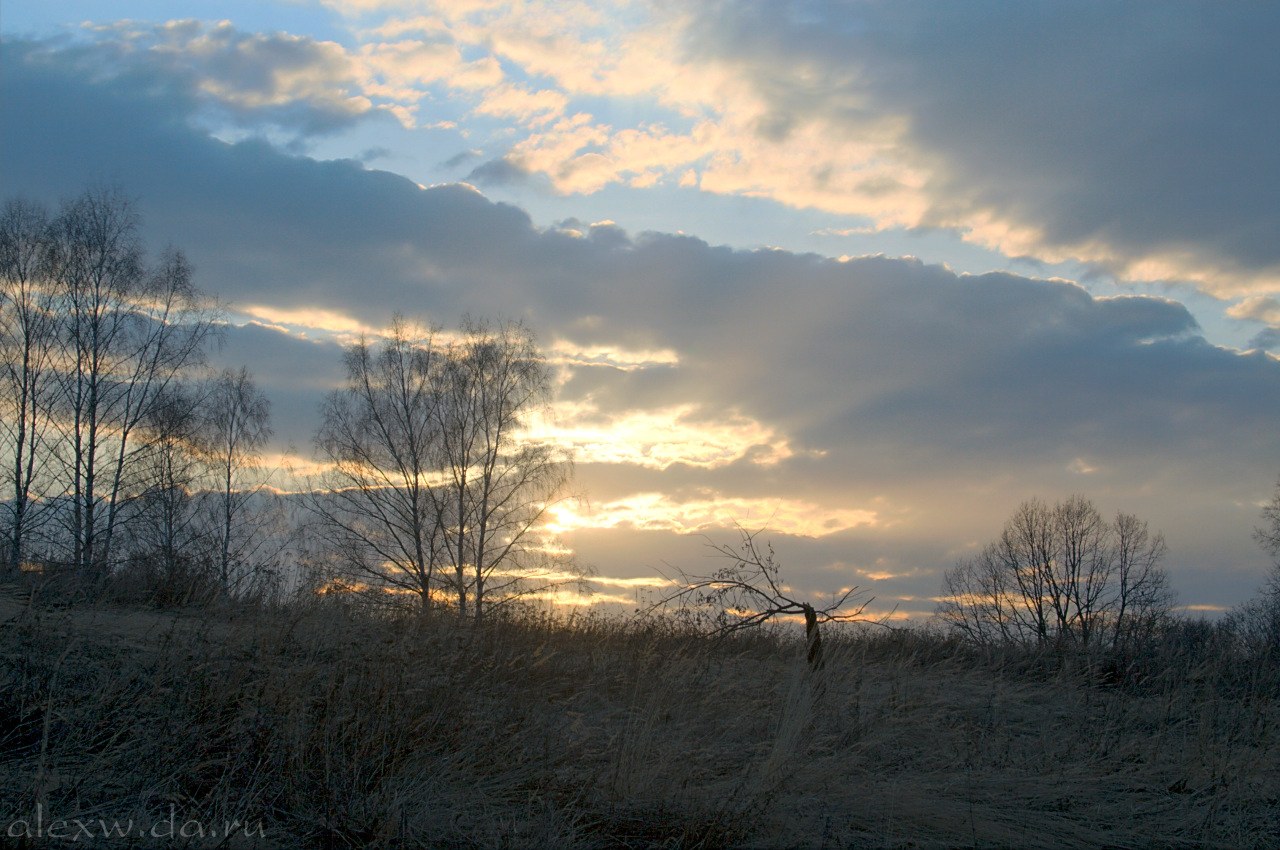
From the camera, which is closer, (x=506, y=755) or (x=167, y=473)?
(x=506, y=755)

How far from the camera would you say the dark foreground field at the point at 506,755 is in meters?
4.85

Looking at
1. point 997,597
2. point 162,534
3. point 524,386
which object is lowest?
point 997,597

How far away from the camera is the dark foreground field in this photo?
4852 millimetres

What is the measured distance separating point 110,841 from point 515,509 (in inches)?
901

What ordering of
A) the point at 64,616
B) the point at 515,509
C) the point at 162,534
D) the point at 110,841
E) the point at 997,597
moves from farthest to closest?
the point at 997,597
the point at 515,509
the point at 162,534
the point at 64,616
the point at 110,841

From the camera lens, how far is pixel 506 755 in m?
5.95

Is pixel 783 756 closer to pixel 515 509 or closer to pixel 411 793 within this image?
pixel 411 793

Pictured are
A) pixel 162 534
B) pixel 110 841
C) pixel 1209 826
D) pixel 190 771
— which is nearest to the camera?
pixel 110 841

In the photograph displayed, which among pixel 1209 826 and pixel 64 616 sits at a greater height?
pixel 64 616

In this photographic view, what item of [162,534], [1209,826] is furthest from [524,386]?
[1209,826]

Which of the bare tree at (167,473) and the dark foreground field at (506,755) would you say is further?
the bare tree at (167,473)

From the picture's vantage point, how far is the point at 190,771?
16.6 feet

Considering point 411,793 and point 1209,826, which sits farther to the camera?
point 1209,826

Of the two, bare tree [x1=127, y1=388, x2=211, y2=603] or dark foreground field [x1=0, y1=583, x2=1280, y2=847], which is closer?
dark foreground field [x1=0, y1=583, x2=1280, y2=847]
